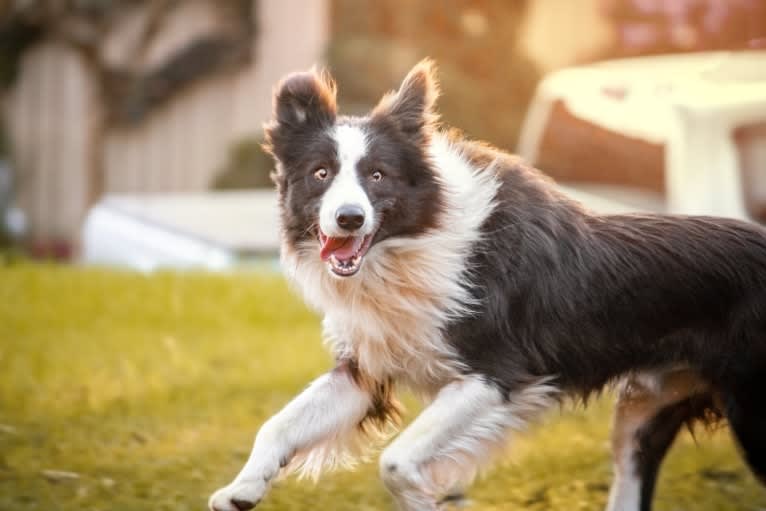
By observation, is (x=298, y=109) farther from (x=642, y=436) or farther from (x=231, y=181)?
(x=231, y=181)

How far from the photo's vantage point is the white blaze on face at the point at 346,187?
160 inches

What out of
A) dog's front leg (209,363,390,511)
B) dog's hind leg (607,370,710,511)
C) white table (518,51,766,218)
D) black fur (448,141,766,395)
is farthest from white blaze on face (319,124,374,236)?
white table (518,51,766,218)

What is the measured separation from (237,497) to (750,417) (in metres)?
1.70

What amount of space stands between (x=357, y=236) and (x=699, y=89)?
4.21m

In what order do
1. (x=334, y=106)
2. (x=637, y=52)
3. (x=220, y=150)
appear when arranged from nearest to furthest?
(x=334, y=106), (x=637, y=52), (x=220, y=150)

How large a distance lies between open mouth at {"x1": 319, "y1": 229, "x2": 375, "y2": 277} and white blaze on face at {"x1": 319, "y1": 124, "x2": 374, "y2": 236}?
6cm

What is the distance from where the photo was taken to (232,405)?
6.71 metres

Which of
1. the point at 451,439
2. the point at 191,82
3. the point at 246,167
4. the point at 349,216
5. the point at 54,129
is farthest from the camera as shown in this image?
the point at 191,82

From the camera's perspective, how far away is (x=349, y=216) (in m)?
4.02

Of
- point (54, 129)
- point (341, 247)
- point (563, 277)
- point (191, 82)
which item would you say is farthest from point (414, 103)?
point (54, 129)

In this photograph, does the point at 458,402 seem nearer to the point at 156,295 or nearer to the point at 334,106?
the point at 334,106

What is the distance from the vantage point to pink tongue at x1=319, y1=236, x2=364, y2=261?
4164mm

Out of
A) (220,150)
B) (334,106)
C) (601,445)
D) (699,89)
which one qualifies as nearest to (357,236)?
(334,106)

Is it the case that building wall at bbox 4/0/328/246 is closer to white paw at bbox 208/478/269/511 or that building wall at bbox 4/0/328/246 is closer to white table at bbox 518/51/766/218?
white table at bbox 518/51/766/218
